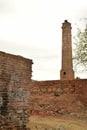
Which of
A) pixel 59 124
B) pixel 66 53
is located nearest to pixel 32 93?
pixel 59 124

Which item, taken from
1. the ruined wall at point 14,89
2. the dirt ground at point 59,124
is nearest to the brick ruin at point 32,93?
the ruined wall at point 14,89

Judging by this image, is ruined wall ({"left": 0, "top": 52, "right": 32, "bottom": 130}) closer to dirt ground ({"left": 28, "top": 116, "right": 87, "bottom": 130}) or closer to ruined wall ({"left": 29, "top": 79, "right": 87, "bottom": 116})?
dirt ground ({"left": 28, "top": 116, "right": 87, "bottom": 130})

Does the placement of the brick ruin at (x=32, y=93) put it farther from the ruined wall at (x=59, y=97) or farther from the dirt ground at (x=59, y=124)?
the dirt ground at (x=59, y=124)

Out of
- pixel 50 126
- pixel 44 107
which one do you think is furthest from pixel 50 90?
pixel 50 126

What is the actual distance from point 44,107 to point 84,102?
247 cm

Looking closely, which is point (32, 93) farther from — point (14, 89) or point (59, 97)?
point (14, 89)

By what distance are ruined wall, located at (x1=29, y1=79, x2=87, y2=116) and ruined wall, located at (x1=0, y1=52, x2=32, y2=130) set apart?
6558 mm

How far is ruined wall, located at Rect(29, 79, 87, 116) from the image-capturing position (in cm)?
1633

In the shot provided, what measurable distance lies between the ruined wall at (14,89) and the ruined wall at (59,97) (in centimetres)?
656

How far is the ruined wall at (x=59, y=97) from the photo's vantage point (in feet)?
53.6

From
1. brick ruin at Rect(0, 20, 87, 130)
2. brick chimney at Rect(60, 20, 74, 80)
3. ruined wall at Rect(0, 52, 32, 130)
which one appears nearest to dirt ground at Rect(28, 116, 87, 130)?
brick ruin at Rect(0, 20, 87, 130)

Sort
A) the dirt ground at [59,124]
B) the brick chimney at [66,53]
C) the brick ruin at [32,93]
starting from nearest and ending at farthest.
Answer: the brick ruin at [32,93]
the dirt ground at [59,124]
the brick chimney at [66,53]

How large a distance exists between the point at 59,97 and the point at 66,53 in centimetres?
1218

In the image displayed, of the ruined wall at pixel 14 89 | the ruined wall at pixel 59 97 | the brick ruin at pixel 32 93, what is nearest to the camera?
the ruined wall at pixel 14 89
